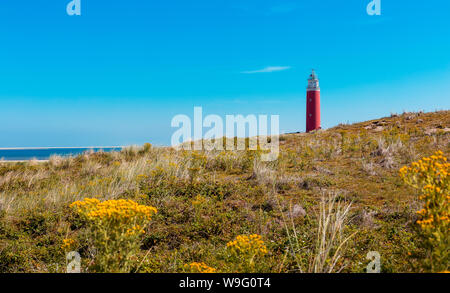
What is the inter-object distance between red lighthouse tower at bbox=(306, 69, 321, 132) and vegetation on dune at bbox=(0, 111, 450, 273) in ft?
89.8

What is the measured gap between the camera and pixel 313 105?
122 ft

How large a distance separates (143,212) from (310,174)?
6.58 meters

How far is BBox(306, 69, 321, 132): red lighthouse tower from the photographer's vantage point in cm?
3706

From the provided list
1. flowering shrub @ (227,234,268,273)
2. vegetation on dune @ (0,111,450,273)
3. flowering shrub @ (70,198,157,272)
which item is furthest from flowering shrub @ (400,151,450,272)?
flowering shrub @ (70,198,157,272)

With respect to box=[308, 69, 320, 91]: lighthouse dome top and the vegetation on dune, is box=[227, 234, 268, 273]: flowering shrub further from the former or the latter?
box=[308, 69, 320, 91]: lighthouse dome top

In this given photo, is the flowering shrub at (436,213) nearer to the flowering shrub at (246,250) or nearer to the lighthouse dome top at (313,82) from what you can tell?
the flowering shrub at (246,250)

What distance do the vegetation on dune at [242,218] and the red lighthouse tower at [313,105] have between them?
27.4 metres

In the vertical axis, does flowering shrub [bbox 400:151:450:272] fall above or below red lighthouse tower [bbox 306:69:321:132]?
below

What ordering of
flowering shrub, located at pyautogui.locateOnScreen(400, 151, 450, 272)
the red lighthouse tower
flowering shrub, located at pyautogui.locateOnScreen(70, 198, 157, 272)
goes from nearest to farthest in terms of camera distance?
flowering shrub, located at pyautogui.locateOnScreen(400, 151, 450, 272) → flowering shrub, located at pyautogui.locateOnScreen(70, 198, 157, 272) → the red lighthouse tower

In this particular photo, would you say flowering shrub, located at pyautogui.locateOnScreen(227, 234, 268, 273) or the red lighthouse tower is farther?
the red lighthouse tower

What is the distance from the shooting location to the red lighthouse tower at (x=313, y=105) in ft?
122
